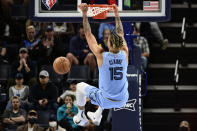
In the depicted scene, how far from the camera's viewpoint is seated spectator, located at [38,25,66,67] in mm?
13016

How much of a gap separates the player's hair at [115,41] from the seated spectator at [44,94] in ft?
14.7

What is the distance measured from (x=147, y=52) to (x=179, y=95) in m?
1.35

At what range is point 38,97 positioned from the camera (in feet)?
39.9

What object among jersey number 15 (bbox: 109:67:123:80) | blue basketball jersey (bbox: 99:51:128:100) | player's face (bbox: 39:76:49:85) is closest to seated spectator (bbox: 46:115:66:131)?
player's face (bbox: 39:76:49:85)

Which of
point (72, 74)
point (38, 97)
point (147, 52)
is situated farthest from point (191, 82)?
point (38, 97)

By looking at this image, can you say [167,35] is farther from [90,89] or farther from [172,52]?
[90,89]

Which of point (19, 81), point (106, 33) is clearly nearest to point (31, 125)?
point (19, 81)

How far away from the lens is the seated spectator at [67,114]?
1162 cm

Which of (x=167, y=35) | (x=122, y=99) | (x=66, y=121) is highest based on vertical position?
(x=167, y=35)

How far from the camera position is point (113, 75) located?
8.11 meters

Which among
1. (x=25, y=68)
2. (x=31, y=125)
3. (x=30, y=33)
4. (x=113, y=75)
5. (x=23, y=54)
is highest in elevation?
(x=30, y=33)

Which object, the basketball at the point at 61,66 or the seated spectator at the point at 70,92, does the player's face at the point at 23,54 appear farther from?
the basketball at the point at 61,66

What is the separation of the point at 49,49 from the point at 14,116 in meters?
2.11

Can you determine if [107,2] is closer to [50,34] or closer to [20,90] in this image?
[20,90]
